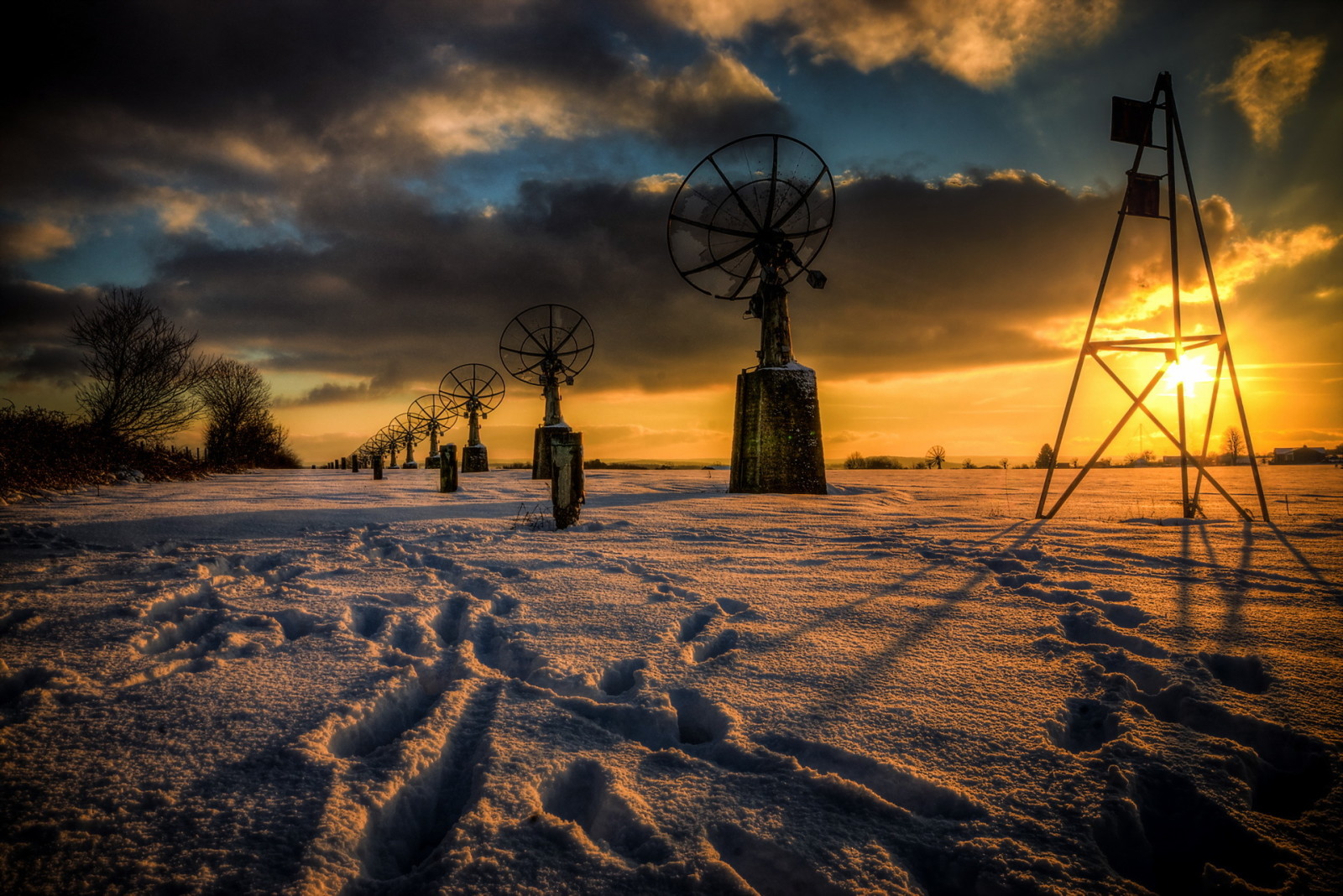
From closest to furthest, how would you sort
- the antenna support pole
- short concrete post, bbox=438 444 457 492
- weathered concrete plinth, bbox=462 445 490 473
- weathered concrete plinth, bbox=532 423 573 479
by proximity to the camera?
the antenna support pole, short concrete post, bbox=438 444 457 492, weathered concrete plinth, bbox=532 423 573 479, weathered concrete plinth, bbox=462 445 490 473

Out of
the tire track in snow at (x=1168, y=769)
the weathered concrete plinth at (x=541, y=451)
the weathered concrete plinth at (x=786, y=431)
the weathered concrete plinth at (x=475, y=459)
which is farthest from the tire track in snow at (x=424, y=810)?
the weathered concrete plinth at (x=475, y=459)

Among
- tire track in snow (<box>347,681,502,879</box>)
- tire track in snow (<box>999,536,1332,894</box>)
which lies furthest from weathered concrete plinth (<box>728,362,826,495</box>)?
tire track in snow (<box>347,681,502,879</box>)

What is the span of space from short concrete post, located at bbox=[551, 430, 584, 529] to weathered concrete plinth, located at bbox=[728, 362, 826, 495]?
4.06 m

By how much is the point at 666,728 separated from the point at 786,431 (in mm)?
7727

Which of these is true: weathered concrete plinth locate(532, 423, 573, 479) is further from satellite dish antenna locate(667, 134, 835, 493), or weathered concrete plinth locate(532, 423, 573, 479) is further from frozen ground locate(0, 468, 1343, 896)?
frozen ground locate(0, 468, 1343, 896)

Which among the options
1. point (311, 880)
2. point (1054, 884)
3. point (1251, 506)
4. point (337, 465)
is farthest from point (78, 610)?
point (337, 465)

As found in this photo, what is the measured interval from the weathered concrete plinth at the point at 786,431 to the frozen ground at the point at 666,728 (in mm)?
5394

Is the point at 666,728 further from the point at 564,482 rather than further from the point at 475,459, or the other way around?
the point at 475,459

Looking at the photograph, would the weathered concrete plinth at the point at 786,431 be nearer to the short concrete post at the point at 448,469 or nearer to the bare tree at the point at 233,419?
the short concrete post at the point at 448,469

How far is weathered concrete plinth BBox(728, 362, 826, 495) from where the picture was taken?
906 centimetres

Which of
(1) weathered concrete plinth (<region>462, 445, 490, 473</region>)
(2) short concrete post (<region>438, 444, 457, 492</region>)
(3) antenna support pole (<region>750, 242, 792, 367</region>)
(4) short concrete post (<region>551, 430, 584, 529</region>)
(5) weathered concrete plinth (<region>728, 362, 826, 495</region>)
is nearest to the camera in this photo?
(4) short concrete post (<region>551, 430, 584, 529</region>)

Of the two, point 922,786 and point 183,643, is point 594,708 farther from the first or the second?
point 183,643

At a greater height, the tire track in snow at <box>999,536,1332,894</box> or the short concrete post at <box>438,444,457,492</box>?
the short concrete post at <box>438,444,457,492</box>

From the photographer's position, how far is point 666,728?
5.63ft
